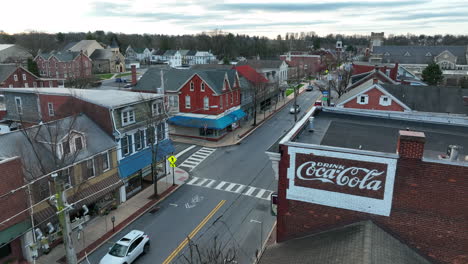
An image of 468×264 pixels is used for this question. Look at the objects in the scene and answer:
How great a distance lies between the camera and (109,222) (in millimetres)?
23078

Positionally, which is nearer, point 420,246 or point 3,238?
point 420,246

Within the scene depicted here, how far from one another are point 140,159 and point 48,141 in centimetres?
816

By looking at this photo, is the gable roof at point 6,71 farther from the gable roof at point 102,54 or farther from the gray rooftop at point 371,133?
the gray rooftop at point 371,133

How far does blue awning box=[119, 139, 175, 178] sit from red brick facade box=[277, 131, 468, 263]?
1871 centimetres


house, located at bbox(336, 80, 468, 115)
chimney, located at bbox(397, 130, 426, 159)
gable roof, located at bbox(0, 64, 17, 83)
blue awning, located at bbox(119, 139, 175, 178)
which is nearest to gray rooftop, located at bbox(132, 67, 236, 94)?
blue awning, located at bbox(119, 139, 175, 178)

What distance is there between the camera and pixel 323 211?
1338 cm

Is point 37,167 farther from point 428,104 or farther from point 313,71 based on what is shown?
point 313,71

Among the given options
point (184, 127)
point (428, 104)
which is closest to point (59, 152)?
point (184, 127)

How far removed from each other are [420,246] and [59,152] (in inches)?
818

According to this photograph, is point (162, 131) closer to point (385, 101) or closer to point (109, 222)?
point (109, 222)

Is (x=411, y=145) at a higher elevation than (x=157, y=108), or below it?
higher

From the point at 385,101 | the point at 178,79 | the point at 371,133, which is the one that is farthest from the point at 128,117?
the point at 385,101

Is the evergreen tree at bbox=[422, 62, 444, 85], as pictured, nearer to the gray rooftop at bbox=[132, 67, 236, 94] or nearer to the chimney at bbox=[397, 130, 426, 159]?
the gray rooftop at bbox=[132, 67, 236, 94]

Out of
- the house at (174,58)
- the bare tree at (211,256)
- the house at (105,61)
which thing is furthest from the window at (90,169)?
the house at (174,58)
